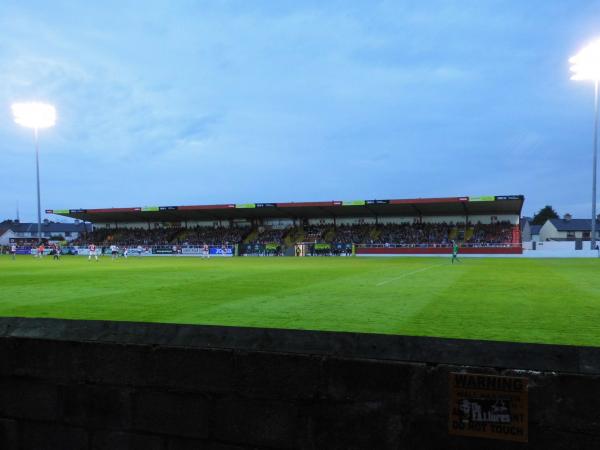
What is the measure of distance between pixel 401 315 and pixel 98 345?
8.55 meters

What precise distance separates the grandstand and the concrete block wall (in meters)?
51.3

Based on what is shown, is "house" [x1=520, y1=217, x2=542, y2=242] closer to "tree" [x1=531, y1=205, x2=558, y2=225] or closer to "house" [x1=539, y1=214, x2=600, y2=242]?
"house" [x1=539, y1=214, x2=600, y2=242]

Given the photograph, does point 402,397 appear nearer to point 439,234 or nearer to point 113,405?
point 113,405

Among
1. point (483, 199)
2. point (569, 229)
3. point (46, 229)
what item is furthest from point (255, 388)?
point (46, 229)

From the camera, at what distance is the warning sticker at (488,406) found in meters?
2.49

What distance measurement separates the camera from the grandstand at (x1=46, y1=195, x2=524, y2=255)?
5453 centimetres

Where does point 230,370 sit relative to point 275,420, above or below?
above

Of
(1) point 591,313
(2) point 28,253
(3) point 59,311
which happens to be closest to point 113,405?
(3) point 59,311

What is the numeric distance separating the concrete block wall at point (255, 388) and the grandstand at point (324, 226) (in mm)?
51255

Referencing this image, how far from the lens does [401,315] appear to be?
10797 mm

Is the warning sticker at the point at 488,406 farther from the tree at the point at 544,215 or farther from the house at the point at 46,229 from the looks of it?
the tree at the point at 544,215

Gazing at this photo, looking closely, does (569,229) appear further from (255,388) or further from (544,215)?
(255,388)

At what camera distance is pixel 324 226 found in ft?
213

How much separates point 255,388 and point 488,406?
138cm
